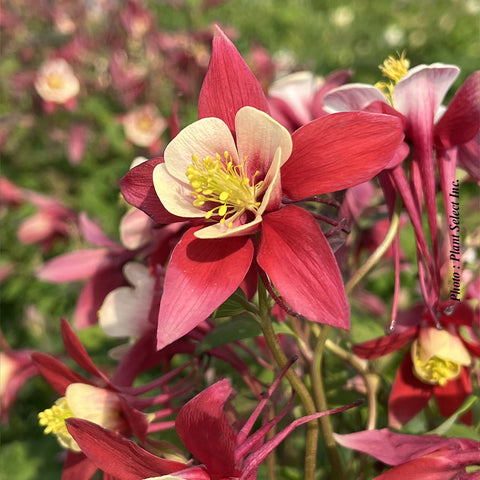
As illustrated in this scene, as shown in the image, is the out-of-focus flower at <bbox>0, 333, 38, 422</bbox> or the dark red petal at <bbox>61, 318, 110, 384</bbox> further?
the out-of-focus flower at <bbox>0, 333, 38, 422</bbox>

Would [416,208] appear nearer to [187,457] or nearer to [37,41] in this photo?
[187,457]

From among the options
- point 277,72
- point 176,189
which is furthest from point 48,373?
point 277,72

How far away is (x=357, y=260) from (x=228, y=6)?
12.9ft

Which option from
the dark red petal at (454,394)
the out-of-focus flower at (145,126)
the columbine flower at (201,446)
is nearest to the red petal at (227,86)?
the columbine flower at (201,446)

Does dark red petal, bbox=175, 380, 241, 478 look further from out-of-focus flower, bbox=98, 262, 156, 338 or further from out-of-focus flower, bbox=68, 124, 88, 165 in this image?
out-of-focus flower, bbox=68, 124, 88, 165

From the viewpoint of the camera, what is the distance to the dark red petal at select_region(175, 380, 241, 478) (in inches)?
17.2

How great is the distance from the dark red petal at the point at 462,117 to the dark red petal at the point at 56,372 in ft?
1.28

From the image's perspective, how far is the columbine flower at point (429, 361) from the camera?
1.89ft

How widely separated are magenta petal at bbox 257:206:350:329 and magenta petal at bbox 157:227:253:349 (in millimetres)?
21

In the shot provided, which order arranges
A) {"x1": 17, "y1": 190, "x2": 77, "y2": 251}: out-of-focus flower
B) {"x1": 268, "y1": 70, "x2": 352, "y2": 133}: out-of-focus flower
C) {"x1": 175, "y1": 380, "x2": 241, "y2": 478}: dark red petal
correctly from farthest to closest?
1. {"x1": 17, "y1": 190, "x2": 77, "y2": 251}: out-of-focus flower
2. {"x1": 268, "y1": 70, "x2": 352, "y2": 133}: out-of-focus flower
3. {"x1": 175, "y1": 380, "x2": 241, "y2": 478}: dark red petal

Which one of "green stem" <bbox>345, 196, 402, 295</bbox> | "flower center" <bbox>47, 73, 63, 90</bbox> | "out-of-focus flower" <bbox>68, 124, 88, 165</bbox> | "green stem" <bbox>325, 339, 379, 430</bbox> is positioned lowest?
"out-of-focus flower" <bbox>68, 124, 88, 165</bbox>

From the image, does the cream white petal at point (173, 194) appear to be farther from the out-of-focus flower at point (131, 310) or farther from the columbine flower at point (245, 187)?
the out-of-focus flower at point (131, 310)

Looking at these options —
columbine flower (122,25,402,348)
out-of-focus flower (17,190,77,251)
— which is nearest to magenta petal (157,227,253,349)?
columbine flower (122,25,402,348)

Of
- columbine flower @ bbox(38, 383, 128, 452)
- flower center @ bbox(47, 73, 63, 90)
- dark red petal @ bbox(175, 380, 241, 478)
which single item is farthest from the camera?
flower center @ bbox(47, 73, 63, 90)
